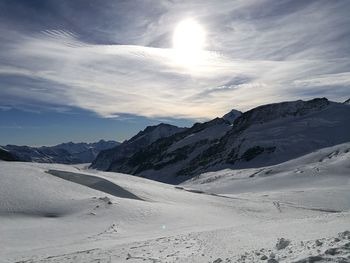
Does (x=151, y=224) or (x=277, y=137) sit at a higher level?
(x=277, y=137)

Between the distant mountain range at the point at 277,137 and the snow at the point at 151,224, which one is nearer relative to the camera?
the snow at the point at 151,224

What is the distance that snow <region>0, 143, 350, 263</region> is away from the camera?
1491 cm

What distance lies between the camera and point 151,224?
2583cm

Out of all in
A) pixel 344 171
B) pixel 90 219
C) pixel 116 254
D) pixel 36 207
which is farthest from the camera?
pixel 344 171

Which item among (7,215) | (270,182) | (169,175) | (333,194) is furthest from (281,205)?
(169,175)

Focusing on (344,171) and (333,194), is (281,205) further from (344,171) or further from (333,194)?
(344,171)

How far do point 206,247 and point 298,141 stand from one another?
422 feet

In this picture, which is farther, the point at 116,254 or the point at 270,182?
the point at 270,182

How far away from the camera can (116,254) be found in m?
16.2

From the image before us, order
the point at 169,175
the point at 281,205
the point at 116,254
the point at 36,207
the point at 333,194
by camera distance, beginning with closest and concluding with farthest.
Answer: the point at 116,254
the point at 36,207
the point at 281,205
the point at 333,194
the point at 169,175

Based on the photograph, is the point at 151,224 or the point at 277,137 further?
the point at 277,137

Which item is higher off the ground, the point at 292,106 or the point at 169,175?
the point at 292,106

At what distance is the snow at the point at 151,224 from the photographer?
14.9m

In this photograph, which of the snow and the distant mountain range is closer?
the snow
